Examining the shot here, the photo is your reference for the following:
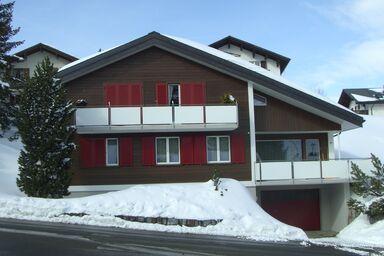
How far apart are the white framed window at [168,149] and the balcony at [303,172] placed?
387 cm

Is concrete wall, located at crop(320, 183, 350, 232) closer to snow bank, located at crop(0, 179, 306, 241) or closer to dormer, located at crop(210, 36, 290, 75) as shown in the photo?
snow bank, located at crop(0, 179, 306, 241)

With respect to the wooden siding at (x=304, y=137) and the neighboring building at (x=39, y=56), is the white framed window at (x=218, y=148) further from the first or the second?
the neighboring building at (x=39, y=56)

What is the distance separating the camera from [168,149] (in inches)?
1033

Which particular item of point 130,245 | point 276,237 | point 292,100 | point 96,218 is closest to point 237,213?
point 276,237

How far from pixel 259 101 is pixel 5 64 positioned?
493 inches

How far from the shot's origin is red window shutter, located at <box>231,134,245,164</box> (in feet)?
86.3

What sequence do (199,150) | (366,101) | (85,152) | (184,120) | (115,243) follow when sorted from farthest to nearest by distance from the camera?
(366,101), (199,150), (85,152), (184,120), (115,243)

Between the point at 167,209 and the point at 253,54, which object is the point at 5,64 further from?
the point at 253,54

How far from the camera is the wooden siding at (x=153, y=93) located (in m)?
25.6

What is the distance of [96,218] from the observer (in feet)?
57.8

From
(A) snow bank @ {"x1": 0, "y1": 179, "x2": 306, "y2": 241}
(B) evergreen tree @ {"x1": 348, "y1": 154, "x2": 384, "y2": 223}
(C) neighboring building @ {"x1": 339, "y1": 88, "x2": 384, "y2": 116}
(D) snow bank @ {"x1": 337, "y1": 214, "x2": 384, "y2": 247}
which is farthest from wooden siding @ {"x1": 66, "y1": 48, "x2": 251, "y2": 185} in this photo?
(C) neighboring building @ {"x1": 339, "y1": 88, "x2": 384, "y2": 116}

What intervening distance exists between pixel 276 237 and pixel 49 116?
9.85 meters

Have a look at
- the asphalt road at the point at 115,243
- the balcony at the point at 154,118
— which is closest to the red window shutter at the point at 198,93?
the balcony at the point at 154,118

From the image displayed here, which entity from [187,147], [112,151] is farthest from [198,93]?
[112,151]
